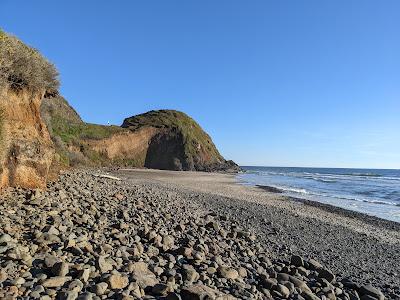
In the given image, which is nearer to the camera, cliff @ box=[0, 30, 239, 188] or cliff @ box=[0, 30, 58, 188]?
cliff @ box=[0, 30, 58, 188]

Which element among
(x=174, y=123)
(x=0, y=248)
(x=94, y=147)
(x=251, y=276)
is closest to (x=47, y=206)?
(x=0, y=248)

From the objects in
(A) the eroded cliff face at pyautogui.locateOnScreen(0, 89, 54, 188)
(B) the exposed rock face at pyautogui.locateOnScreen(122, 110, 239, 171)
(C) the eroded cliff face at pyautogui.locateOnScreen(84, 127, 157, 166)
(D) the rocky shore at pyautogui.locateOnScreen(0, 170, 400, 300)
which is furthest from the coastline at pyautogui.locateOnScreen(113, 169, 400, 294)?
(B) the exposed rock face at pyautogui.locateOnScreen(122, 110, 239, 171)

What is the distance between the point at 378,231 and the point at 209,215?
323 inches

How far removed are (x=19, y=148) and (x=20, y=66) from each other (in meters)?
2.72

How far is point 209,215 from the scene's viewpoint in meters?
14.3

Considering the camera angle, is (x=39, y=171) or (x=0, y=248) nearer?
(x=0, y=248)

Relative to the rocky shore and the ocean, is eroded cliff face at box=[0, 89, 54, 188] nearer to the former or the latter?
the rocky shore

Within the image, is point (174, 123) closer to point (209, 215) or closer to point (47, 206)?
point (209, 215)

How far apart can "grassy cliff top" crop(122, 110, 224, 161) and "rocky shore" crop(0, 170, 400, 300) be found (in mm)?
58951

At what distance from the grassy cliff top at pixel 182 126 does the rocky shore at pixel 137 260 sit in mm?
58951

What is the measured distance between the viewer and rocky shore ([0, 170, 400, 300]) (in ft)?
18.7

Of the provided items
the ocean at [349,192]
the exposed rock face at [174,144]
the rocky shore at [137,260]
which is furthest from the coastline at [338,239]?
the exposed rock face at [174,144]

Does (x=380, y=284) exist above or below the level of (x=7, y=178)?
below

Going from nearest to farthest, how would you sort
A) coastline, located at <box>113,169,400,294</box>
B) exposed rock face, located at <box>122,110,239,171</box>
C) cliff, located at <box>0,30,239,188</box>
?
coastline, located at <box>113,169,400,294</box>
cliff, located at <box>0,30,239,188</box>
exposed rock face, located at <box>122,110,239,171</box>
